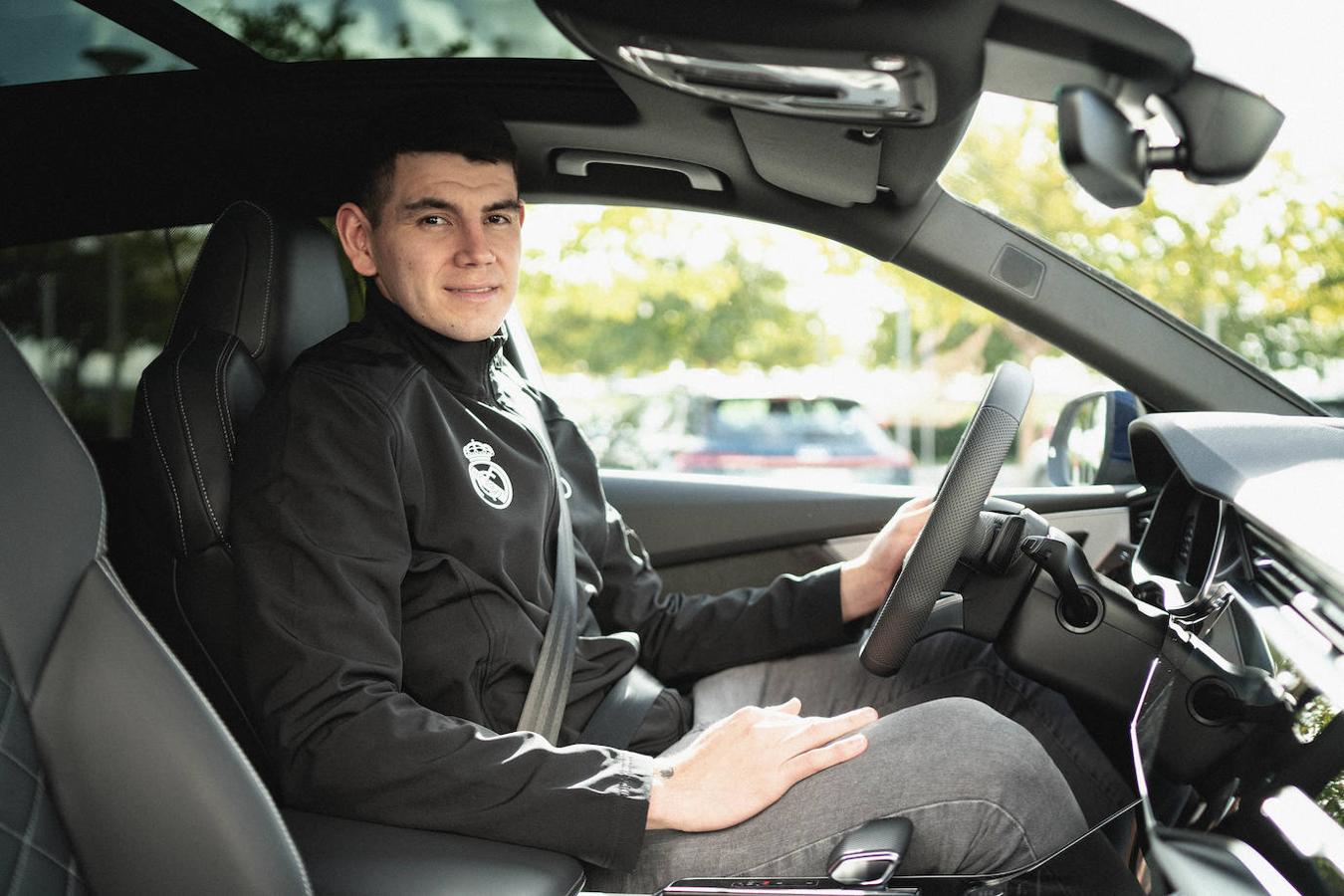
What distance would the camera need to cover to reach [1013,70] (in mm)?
1206

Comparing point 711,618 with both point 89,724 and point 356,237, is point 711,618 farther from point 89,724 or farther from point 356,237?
point 89,724

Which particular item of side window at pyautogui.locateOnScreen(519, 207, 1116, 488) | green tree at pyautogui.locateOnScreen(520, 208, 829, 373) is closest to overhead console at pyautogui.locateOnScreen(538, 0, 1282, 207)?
side window at pyautogui.locateOnScreen(519, 207, 1116, 488)

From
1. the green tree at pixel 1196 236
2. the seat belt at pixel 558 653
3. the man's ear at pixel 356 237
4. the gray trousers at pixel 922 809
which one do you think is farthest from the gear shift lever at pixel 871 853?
the green tree at pixel 1196 236

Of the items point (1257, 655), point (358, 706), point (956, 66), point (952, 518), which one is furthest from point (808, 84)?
point (358, 706)

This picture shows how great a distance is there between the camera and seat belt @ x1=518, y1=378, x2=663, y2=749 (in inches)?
69.6

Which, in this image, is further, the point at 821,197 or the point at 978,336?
the point at 978,336

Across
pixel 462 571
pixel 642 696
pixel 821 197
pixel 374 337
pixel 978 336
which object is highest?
pixel 821 197

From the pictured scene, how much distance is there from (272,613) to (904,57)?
3.04 ft

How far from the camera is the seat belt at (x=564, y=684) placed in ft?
5.80

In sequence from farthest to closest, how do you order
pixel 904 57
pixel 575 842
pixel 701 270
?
pixel 701 270 → pixel 575 842 → pixel 904 57

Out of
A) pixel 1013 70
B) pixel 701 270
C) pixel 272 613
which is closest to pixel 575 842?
pixel 272 613

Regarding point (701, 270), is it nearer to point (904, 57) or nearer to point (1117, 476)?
point (1117, 476)

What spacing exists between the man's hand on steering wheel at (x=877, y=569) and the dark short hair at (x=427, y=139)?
85 centimetres

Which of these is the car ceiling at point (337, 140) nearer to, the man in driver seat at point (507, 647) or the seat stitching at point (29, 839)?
the man in driver seat at point (507, 647)
